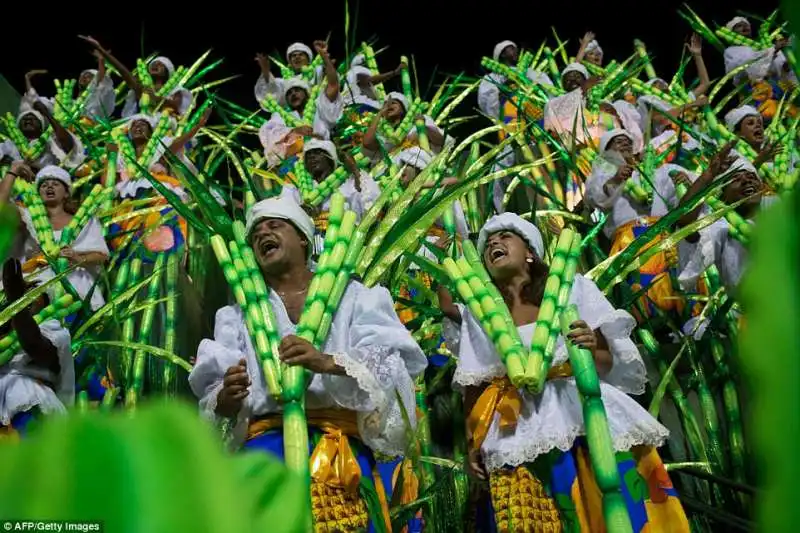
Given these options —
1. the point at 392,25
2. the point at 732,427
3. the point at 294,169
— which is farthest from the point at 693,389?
the point at 392,25

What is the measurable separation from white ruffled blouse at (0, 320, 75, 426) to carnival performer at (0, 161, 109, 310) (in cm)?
104

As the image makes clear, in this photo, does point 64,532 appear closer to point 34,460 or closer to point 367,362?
point 34,460

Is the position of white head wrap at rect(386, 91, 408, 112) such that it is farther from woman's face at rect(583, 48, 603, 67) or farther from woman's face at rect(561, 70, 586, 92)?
woman's face at rect(583, 48, 603, 67)

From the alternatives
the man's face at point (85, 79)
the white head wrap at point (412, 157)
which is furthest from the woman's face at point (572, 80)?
the man's face at point (85, 79)

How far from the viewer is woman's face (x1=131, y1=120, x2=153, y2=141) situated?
226 inches

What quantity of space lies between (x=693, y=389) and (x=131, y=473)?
3.33 m

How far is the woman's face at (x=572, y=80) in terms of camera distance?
658 cm

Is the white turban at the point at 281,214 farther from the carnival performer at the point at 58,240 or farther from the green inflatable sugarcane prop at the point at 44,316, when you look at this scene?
the carnival performer at the point at 58,240

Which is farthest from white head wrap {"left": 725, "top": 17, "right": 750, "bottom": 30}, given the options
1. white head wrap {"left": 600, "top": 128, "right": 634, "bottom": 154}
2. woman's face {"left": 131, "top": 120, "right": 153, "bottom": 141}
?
woman's face {"left": 131, "top": 120, "right": 153, "bottom": 141}

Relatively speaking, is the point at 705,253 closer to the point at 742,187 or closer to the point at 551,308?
the point at 742,187

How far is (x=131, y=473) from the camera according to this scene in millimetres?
217

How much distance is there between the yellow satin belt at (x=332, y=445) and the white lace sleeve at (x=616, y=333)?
0.65 metres

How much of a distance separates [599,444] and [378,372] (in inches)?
19.3

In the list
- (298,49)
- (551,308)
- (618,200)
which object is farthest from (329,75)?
(551,308)
